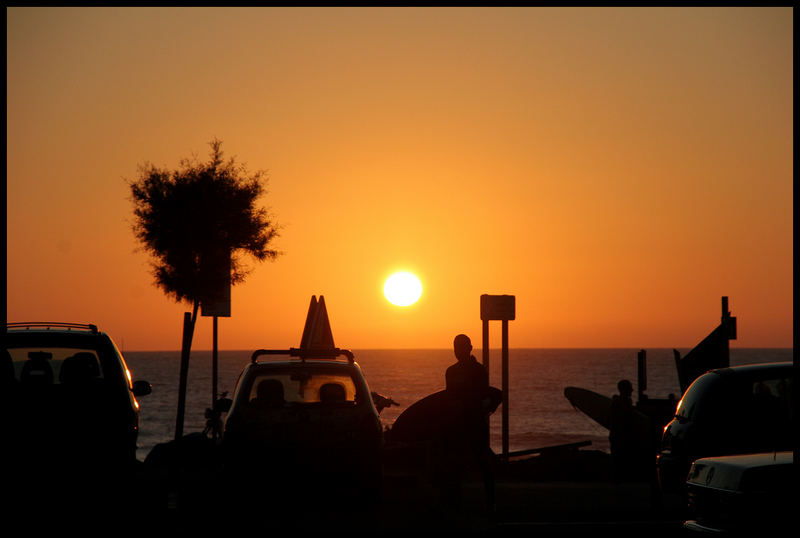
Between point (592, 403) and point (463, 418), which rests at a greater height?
point (592, 403)

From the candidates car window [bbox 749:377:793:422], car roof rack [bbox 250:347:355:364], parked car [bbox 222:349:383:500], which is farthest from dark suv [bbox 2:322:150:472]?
car window [bbox 749:377:793:422]

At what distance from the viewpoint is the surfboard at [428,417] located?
44.2 feet

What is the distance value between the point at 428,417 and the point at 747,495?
5936 mm

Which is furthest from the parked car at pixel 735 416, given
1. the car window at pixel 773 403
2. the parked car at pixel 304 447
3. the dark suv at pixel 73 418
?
the dark suv at pixel 73 418

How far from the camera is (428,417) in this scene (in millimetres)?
13828

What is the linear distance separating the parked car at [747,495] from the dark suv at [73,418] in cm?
500

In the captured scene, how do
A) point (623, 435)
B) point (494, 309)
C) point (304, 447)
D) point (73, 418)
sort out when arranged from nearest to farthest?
point (73, 418)
point (304, 447)
point (494, 309)
point (623, 435)

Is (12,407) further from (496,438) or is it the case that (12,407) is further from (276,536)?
(496,438)

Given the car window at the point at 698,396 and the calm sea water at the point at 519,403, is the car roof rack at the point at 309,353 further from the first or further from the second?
the calm sea water at the point at 519,403

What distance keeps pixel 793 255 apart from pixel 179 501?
8502 mm

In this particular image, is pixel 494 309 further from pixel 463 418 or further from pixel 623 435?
pixel 463 418

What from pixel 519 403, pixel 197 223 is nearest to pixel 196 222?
pixel 197 223

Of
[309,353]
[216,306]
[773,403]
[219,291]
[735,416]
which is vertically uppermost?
[219,291]

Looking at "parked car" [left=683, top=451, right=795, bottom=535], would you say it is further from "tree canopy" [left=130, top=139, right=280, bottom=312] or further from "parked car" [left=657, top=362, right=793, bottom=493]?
"tree canopy" [left=130, top=139, right=280, bottom=312]
